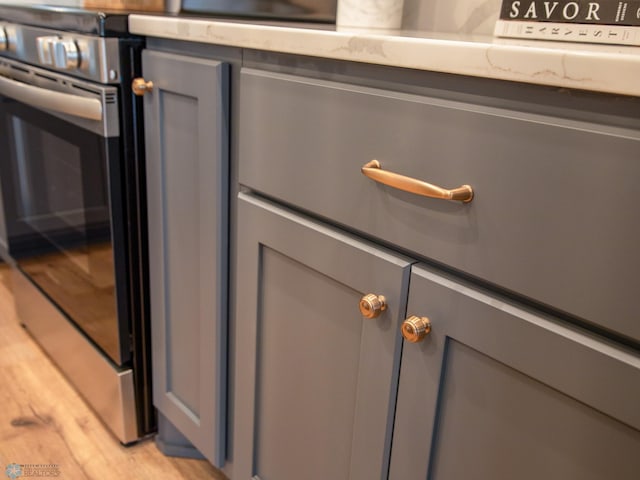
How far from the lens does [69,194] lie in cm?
133

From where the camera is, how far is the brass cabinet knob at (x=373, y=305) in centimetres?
70

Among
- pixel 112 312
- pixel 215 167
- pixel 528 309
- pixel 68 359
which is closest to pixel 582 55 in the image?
pixel 528 309

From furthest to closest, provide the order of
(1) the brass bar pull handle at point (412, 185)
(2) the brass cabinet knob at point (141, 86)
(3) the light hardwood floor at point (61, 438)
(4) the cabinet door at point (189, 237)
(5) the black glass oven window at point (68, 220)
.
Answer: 1. (3) the light hardwood floor at point (61, 438)
2. (5) the black glass oven window at point (68, 220)
3. (2) the brass cabinet knob at point (141, 86)
4. (4) the cabinet door at point (189, 237)
5. (1) the brass bar pull handle at point (412, 185)

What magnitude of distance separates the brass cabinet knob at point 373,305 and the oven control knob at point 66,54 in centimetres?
75

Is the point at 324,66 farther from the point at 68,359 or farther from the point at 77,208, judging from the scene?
the point at 68,359

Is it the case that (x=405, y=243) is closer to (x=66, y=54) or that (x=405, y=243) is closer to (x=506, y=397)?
(x=506, y=397)

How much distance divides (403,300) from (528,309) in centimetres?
15

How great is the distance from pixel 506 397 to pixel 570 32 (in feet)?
1.33

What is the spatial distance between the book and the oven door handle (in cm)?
72

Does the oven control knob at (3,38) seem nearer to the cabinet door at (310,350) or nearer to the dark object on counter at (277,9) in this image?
the dark object on counter at (277,9)

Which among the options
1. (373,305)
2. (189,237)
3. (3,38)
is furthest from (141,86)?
(373,305)

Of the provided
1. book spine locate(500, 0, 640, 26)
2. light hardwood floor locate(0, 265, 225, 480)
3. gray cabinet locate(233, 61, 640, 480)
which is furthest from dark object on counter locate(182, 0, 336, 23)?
light hardwood floor locate(0, 265, 225, 480)

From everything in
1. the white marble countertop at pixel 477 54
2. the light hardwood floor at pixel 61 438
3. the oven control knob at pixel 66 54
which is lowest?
the light hardwood floor at pixel 61 438

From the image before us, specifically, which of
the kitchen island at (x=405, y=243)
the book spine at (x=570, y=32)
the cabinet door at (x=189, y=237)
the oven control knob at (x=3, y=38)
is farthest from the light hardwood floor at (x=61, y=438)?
the book spine at (x=570, y=32)
